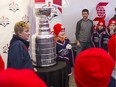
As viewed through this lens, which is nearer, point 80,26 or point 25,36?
point 25,36

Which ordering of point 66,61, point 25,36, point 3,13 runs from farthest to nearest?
point 3,13 < point 66,61 < point 25,36

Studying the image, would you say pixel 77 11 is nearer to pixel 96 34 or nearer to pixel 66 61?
pixel 96 34

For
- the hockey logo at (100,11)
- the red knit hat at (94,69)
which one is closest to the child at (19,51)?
the red knit hat at (94,69)

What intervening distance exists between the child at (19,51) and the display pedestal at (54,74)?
277 millimetres

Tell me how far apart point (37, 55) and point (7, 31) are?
1045 millimetres

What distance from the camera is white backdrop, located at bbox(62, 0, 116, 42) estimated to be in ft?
16.0

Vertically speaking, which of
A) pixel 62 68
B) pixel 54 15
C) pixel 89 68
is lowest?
pixel 62 68

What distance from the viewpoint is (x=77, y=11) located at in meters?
4.98

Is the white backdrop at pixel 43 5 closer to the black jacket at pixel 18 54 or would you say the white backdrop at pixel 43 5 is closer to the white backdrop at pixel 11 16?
the white backdrop at pixel 11 16

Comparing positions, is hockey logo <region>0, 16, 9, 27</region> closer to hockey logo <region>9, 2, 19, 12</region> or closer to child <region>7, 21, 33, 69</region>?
hockey logo <region>9, 2, 19, 12</region>

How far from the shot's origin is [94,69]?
1.11 metres

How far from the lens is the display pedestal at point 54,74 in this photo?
259 cm

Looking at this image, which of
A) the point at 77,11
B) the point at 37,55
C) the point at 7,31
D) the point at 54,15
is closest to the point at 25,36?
the point at 37,55

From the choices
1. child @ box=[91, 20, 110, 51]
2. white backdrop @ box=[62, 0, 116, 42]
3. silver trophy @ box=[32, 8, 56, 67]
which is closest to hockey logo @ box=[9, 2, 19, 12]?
silver trophy @ box=[32, 8, 56, 67]
